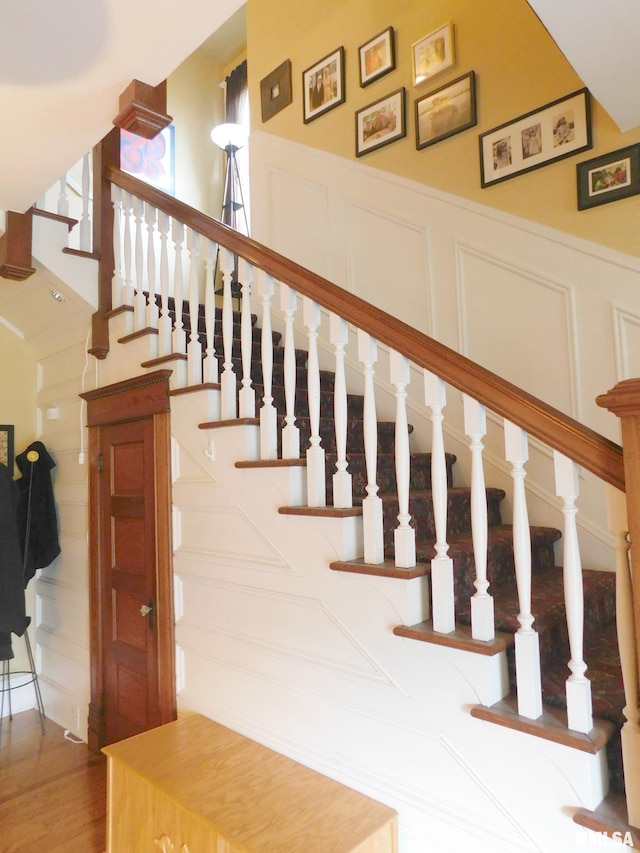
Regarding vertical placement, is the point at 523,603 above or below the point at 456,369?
below

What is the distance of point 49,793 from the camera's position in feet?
8.87

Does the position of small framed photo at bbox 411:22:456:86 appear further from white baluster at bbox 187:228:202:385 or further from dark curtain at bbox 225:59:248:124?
dark curtain at bbox 225:59:248:124

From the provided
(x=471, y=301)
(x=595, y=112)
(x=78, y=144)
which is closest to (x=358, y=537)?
(x=471, y=301)

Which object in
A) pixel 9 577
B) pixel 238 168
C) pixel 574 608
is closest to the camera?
pixel 574 608

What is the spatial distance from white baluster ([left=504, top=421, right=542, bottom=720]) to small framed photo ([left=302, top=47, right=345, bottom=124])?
9.75ft

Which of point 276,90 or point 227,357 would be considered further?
point 276,90

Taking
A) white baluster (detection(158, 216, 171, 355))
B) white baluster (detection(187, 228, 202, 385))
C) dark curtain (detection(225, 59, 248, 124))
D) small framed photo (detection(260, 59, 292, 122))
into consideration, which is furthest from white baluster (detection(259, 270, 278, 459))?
dark curtain (detection(225, 59, 248, 124))

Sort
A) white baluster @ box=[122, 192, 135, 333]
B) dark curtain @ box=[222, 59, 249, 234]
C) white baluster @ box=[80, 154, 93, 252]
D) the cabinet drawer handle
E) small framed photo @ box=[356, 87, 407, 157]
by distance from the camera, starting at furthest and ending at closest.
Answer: dark curtain @ box=[222, 59, 249, 234], small framed photo @ box=[356, 87, 407, 157], white baluster @ box=[80, 154, 93, 252], white baluster @ box=[122, 192, 135, 333], the cabinet drawer handle

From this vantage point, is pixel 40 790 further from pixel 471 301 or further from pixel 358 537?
pixel 471 301

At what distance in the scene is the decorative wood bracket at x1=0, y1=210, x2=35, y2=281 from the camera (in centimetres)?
270

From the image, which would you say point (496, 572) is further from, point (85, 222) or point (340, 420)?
point (85, 222)

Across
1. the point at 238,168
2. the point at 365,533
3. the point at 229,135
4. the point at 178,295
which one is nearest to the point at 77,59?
the point at 178,295

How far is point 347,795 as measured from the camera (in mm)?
1812

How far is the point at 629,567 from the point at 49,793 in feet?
9.42
